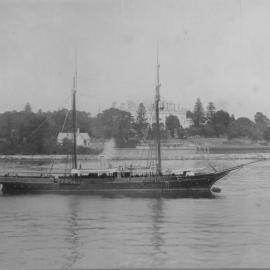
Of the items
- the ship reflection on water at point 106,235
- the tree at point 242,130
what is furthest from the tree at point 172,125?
the ship reflection on water at point 106,235

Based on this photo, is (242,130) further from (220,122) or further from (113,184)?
(113,184)

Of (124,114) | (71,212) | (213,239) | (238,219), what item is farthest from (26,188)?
(124,114)

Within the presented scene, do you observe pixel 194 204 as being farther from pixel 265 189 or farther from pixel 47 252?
pixel 47 252

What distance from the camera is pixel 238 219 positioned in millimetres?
25953

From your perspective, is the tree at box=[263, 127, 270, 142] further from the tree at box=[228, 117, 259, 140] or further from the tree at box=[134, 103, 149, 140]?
the tree at box=[134, 103, 149, 140]

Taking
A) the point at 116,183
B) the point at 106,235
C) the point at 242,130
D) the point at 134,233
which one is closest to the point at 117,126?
the point at 242,130

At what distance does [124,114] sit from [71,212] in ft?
229

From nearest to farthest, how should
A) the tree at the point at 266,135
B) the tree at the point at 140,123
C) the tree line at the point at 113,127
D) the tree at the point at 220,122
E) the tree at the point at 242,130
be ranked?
the tree line at the point at 113,127 → the tree at the point at 140,123 → the tree at the point at 242,130 → the tree at the point at 266,135 → the tree at the point at 220,122

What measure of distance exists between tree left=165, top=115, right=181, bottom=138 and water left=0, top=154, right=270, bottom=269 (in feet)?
232

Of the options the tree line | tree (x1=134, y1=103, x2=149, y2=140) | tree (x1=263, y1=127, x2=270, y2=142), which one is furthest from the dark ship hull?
tree (x1=263, y1=127, x2=270, y2=142)

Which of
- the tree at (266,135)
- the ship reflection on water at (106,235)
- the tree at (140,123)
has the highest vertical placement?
the tree at (140,123)

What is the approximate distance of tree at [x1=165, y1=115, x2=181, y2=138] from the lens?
347 feet

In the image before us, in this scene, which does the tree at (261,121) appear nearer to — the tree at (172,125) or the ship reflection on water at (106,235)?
the tree at (172,125)

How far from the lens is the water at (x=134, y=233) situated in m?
18.0
